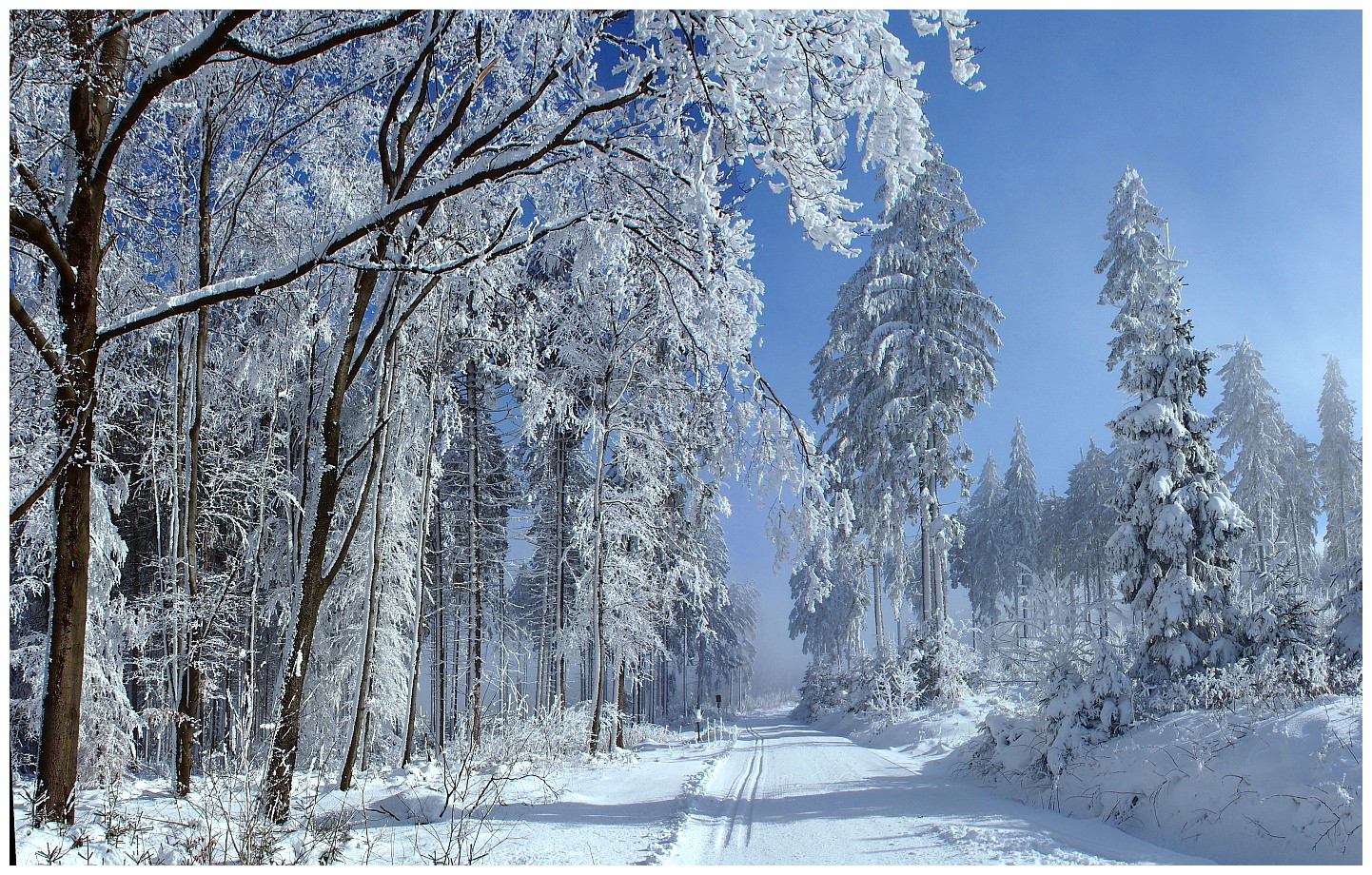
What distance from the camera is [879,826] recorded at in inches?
199

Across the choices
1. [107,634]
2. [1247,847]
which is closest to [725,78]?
[1247,847]

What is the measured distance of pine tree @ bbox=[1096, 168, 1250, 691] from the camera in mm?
8461

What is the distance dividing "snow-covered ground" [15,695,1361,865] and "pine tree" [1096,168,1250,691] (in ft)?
9.13

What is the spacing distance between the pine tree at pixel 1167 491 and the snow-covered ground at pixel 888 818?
9.13 feet

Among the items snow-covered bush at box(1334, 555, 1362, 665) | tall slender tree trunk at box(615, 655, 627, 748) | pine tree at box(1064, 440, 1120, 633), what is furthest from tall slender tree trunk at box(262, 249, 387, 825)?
pine tree at box(1064, 440, 1120, 633)

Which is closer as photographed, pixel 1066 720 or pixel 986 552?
pixel 1066 720

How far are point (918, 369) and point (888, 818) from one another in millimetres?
12600

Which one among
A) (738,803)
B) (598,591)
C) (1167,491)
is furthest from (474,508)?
(1167,491)

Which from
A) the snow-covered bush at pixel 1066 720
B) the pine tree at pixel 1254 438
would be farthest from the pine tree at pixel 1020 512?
the snow-covered bush at pixel 1066 720

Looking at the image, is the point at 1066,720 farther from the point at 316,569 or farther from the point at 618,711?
the point at 618,711

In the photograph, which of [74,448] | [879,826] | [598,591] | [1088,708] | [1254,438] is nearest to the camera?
[74,448]

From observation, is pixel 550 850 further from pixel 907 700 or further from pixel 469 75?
pixel 907 700

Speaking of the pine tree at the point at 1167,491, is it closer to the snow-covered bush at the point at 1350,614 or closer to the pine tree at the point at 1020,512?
the snow-covered bush at the point at 1350,614

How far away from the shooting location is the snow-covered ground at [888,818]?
160 inches
